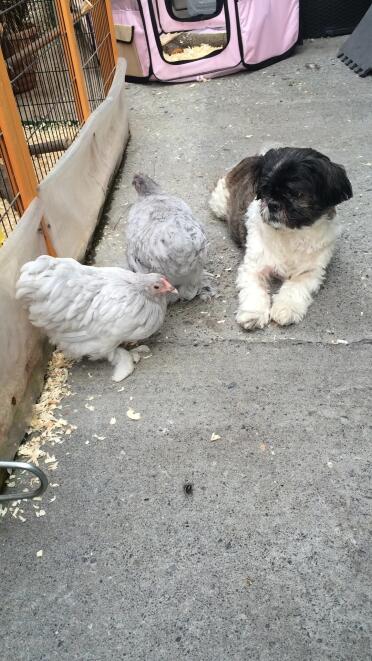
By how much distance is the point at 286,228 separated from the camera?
3.09m

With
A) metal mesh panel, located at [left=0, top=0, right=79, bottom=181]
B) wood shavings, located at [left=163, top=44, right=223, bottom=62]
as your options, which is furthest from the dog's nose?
wood shavings, located at [left=163, top=44, right=223, bottom=62]

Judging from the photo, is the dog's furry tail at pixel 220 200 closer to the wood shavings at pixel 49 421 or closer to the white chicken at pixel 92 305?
the white chicken at pixel 92 305

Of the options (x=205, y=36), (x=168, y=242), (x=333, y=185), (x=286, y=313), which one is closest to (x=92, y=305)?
(x=168, y=242)

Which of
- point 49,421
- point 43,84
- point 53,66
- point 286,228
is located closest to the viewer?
point 49,421

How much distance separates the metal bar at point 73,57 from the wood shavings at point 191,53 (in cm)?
286

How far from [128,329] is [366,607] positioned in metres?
1.63

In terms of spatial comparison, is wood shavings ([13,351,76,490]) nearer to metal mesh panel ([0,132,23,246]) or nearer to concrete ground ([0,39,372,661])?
concrete ground ([0,39,372,661])

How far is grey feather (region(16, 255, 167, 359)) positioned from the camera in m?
2.66

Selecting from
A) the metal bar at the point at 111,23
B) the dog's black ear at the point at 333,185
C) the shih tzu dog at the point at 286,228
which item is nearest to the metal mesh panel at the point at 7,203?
the shih tzu dog at the point at 286,228

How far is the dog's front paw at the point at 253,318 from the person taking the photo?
10.4 feet

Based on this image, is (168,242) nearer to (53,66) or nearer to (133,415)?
(133,415)

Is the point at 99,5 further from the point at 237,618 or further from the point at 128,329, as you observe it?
the point at 237,618

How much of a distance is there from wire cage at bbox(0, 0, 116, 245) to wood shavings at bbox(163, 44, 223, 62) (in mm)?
1854

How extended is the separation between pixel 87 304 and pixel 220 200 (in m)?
1.78
